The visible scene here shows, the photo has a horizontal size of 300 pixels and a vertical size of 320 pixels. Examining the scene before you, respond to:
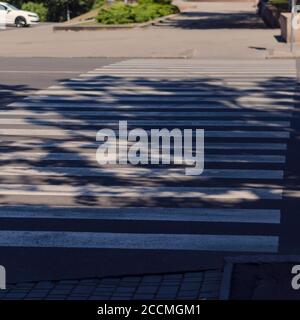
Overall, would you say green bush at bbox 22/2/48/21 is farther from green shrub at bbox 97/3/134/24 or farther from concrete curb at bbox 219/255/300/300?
concrete curb at bbox 219/255/300/300

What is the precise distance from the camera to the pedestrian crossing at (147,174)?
356 inches

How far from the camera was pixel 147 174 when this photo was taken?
12031 mm

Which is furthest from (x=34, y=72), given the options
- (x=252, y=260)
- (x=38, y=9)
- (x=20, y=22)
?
(x=38, y=9)

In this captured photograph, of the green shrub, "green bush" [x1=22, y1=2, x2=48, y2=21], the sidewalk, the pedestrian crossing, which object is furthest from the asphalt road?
"green bush" [x1=22, y1=2, x2=48, y2=21]

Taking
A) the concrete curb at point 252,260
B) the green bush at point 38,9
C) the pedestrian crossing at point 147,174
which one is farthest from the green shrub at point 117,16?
the concrete curb at point 252,260

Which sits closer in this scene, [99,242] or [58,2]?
[99,242]

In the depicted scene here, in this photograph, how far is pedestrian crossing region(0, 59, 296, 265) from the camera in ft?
29.7

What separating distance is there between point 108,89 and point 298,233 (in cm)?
1275

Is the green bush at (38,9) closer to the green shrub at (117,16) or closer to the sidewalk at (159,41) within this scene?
the sidewalk at (159,41)

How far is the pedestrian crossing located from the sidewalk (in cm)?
1072

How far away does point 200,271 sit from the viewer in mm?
7820

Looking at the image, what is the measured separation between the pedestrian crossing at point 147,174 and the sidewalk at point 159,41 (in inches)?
422
